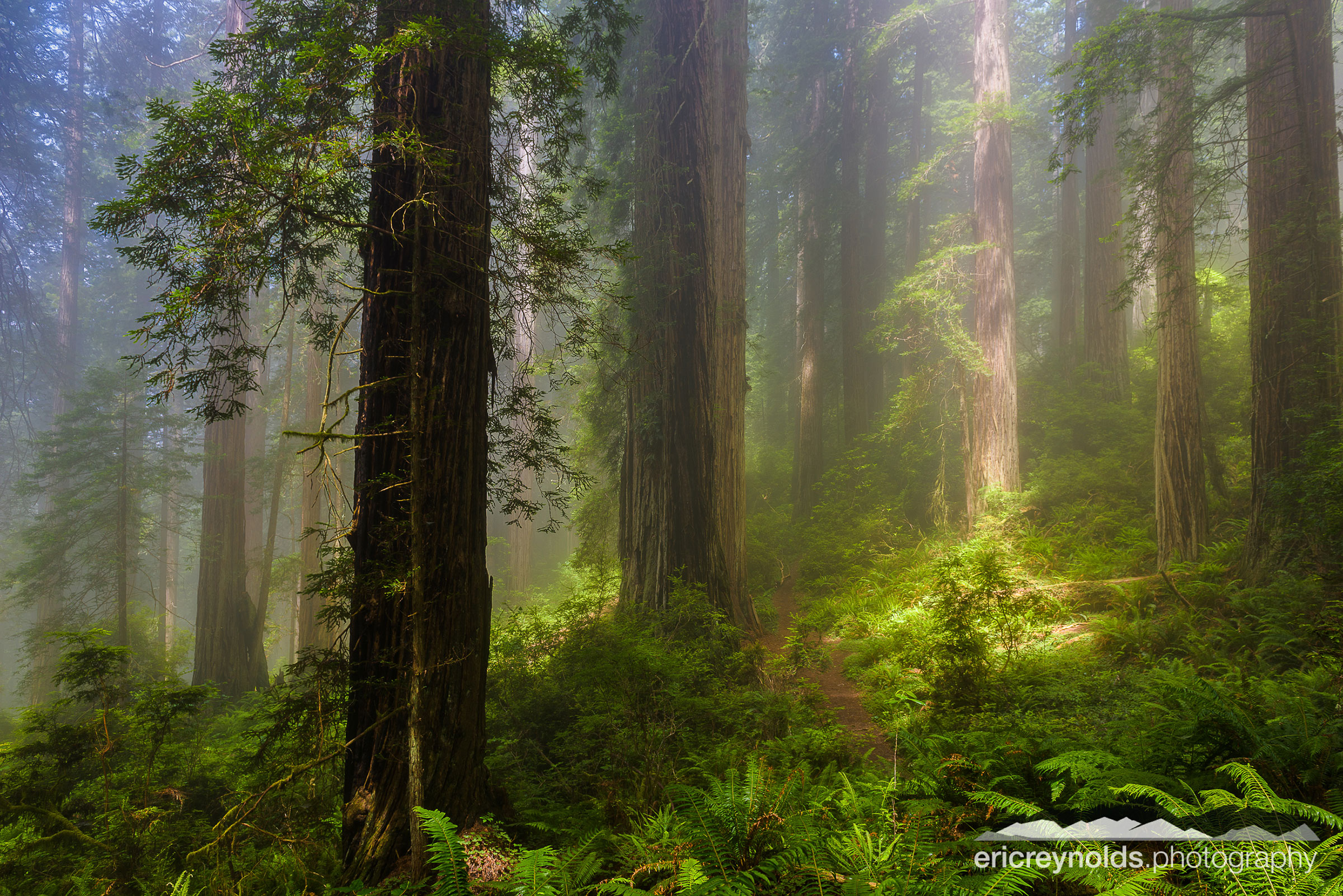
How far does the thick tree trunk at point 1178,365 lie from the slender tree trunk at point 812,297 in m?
7.91

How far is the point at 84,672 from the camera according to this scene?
3.96m

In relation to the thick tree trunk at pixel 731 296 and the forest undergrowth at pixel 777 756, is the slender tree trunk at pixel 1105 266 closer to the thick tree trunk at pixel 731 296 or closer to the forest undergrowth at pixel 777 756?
the forest undergrowth at pixel 777 756

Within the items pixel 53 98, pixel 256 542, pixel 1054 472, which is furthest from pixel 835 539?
pixel 53 98

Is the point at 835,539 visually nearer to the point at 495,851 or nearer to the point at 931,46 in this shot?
the point at 495,851

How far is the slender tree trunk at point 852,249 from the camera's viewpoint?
16469 millimetres

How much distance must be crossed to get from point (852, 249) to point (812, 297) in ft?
5.65

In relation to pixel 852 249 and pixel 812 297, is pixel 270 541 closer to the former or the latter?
pixel 812 297

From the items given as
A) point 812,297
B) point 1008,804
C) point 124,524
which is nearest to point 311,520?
point 124,524

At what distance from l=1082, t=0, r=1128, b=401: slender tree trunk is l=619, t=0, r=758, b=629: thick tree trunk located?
358 inches

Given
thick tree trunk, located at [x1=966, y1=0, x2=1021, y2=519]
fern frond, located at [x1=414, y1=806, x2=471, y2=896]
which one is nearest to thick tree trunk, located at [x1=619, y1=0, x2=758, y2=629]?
thick tree trunk, located at [x1=966, y1=0, x2=1021, y2=519]

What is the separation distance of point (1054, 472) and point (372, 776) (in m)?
13.0

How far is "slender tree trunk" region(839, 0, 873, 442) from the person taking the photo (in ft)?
54.0

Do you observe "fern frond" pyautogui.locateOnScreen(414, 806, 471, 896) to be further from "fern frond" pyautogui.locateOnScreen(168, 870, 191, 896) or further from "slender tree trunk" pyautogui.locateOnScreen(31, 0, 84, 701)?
"slender tree trunk" pyautogui.locateOnScreen(31, 0, 84, 701)

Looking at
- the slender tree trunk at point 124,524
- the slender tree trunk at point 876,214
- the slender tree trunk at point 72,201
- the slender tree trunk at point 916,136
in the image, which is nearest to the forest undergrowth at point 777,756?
the slender tree trunk at point 124,524
